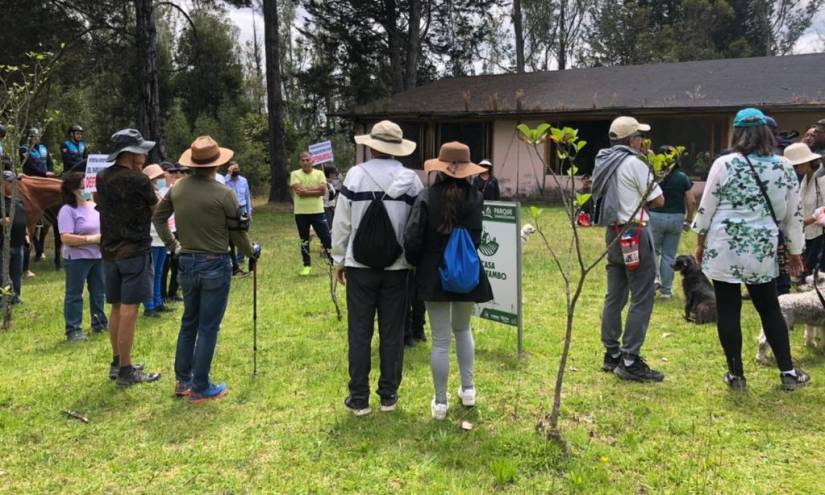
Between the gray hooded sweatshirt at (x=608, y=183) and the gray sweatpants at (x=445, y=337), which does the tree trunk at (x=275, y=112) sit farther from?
the gray sweatpants at (x=445, y=337)

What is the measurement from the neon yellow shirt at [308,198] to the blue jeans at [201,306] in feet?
14.9

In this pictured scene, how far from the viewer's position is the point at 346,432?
12.3 ft

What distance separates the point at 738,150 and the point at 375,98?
23444 millimetres

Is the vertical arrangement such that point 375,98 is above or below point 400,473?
above

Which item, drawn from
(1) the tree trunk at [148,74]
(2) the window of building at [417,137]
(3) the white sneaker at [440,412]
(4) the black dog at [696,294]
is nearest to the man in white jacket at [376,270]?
(3) the white sneaker at [440,412]

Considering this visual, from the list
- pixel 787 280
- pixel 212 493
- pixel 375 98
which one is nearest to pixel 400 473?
pixel 212 493

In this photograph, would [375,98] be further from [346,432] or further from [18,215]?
[346,432]

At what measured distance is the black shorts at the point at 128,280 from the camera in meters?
4.54

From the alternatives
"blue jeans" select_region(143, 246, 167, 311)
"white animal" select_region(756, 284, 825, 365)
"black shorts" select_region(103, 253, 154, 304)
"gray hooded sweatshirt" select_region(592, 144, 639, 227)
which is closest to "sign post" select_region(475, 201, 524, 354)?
"gray hooded sweatshirt" select_region(592, 144, 639, 227)

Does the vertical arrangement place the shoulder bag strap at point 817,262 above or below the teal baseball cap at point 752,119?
below

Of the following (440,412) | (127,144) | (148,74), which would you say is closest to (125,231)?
(127,144)

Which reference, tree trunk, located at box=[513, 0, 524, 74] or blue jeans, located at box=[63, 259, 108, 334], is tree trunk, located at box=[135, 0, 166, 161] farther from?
tree trunk, located at box=[513, 0, 524, 74]

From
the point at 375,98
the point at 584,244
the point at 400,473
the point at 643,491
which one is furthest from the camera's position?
the point at 375,98

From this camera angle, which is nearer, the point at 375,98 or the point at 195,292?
the point at 195,292
